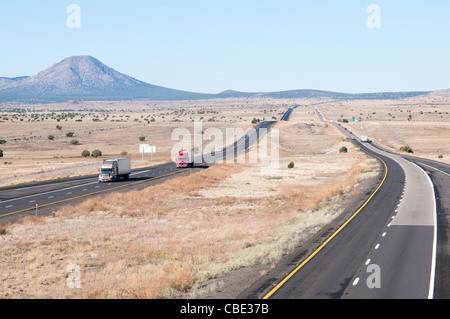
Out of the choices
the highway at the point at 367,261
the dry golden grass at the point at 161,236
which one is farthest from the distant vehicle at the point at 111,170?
Answer: the highway at the point at 367,261

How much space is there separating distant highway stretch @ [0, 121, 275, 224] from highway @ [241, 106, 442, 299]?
2448 cm

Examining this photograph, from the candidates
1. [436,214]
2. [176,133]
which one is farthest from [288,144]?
[436,214]

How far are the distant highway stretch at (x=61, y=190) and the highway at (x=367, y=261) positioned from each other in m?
24.5

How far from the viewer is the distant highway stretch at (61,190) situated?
1756 inches

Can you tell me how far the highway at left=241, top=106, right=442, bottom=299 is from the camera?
822 inches

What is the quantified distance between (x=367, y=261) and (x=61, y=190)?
134 feet

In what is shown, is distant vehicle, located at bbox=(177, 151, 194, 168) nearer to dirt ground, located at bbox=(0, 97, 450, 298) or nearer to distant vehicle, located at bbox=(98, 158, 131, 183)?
dirt ground, located at bbox=(0, 97, 450, 298)

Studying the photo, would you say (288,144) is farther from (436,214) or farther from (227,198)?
(436,214)

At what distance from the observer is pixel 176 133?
15400 cm

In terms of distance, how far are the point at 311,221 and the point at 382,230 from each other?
607cm

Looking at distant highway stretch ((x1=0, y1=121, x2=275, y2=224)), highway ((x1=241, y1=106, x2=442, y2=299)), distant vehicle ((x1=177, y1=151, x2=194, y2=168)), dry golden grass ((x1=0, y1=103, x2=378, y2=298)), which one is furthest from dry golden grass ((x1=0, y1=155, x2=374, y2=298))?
distant vehicle ((x1=177, y1=151, x2=194, y2=168))

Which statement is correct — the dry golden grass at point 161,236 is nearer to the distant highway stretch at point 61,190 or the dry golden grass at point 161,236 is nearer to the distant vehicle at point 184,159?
the distant highway stretch at point 61,190

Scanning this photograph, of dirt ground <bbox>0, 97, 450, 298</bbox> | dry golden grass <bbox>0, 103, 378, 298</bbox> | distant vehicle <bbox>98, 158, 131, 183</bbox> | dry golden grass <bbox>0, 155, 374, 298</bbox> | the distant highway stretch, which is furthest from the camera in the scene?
distant vehicle <bbox>98, 158, 131, 183</bbox>

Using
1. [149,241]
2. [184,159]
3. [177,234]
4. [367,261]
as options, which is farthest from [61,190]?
[367,261]
